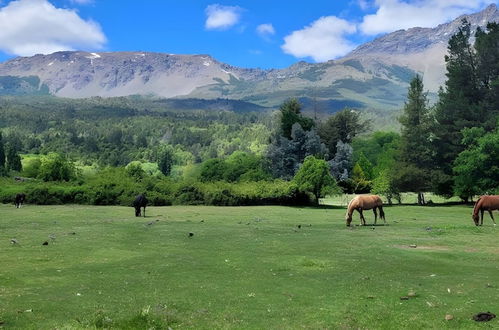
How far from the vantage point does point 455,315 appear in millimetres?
14211

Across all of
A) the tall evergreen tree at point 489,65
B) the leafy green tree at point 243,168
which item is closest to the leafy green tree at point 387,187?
the tall evergreen tree at point 489,65

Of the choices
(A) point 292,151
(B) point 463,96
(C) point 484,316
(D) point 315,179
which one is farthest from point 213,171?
(C) point 484,316

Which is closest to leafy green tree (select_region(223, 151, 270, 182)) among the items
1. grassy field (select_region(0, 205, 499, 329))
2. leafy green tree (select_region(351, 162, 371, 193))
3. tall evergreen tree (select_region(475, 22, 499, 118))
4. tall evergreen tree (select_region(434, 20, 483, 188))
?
leafy green tree (select_region(351, 162, 371, 193))

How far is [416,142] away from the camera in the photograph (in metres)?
77.3

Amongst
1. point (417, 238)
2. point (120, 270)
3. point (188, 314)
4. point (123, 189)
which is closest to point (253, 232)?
point (417, 238)

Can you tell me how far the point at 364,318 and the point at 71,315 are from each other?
8734 millimetres

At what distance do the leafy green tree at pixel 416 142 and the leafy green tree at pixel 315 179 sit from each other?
11.7 m

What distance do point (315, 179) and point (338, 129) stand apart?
42.1 m

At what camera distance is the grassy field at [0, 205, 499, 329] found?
14070 millimetres

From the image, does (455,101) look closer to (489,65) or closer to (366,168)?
(489,65)

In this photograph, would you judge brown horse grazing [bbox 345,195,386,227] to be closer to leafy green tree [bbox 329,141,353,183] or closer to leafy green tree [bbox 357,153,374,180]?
leafy green tree [bbox 329,141,353,183]

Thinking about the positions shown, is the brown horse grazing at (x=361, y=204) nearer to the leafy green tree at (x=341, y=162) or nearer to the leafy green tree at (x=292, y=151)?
the leafy green tree at (x=292, y=151)

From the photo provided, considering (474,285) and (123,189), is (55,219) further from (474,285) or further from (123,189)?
(474,285)

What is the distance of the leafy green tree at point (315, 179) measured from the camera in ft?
242
